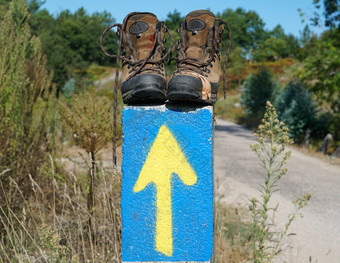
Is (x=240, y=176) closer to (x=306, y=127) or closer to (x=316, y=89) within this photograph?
(x=316, y=89)

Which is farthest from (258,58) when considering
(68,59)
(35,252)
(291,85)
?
(35,252)

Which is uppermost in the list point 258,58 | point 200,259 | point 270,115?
point 258,58

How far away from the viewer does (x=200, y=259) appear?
1.73m

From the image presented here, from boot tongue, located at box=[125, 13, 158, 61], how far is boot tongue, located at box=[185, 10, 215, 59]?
0.20 meters

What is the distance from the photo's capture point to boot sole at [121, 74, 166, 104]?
1.72 metres

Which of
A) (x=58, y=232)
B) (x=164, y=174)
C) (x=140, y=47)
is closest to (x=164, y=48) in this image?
(x=140, y=47)

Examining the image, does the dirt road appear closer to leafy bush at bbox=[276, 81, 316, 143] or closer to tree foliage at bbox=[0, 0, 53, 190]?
tree foliage at bbox=[0, 0, 53, 190]

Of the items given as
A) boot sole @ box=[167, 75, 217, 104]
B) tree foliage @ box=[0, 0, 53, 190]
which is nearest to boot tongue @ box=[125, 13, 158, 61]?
boot sole @ box=[167, 75, 217, 104]

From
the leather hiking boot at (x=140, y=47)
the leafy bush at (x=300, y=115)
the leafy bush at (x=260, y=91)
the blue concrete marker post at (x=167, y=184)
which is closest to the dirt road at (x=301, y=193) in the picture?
the blue concrete marker post at (x=167, y=184)

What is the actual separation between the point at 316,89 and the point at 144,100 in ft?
29.5

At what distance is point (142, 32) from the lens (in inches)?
78.2

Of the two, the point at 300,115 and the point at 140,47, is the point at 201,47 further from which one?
the point at 300,115

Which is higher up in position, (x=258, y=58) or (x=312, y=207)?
(x=258, y=58)

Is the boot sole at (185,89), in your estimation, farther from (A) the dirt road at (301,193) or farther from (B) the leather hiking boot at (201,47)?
(A) the dirt road at (301,193)
